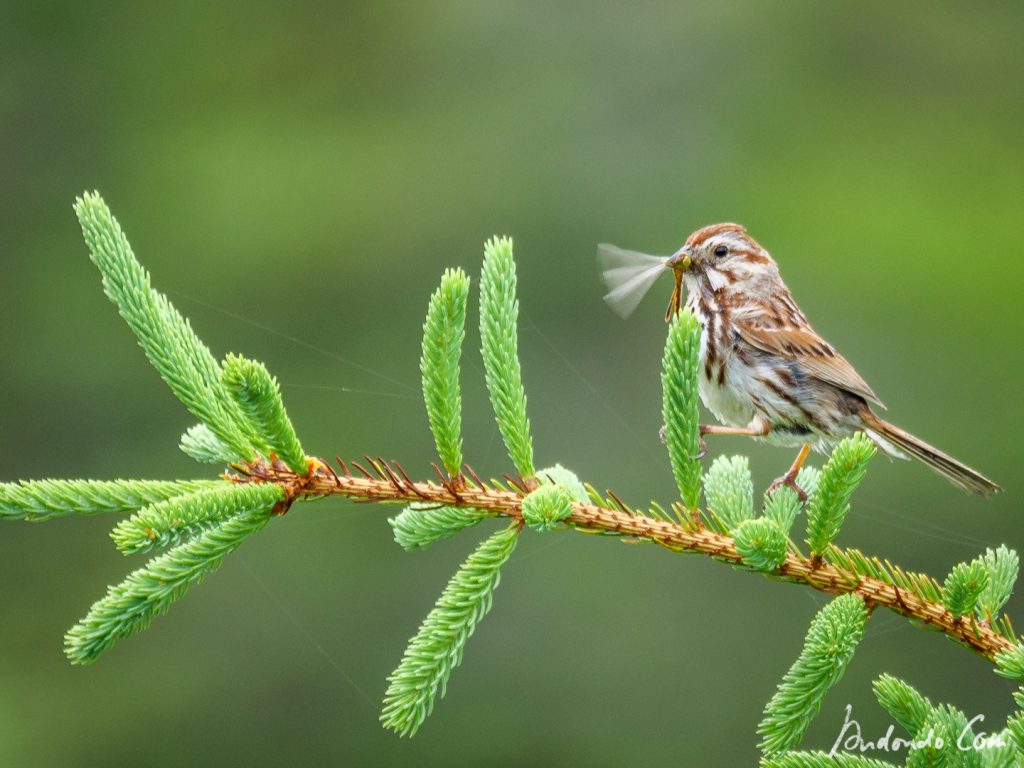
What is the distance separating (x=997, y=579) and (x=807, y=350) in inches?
50.1

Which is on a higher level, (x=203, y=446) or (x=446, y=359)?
(x=446, y=359)

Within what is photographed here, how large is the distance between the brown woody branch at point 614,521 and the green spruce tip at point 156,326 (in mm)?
67

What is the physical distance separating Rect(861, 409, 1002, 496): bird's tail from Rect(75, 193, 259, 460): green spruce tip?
1.46 m

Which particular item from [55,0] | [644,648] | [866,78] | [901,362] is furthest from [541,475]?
[55,0]

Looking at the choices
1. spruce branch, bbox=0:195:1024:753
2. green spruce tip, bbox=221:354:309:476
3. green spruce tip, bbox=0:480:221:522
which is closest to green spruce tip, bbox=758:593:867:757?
spruce branch, bbox=0:195:1024:753

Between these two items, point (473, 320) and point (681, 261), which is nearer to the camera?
point (681, 261)

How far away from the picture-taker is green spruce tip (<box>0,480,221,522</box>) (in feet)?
Answer: 4.95

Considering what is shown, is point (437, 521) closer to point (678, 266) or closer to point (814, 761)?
point (814, 761)

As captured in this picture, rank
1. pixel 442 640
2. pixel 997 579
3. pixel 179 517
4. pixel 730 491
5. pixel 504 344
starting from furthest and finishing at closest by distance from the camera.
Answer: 1. pixel 730 491
2. pixel 997 579
3. pixel 504 344
4. pixel 442 640
5. pixel 179 517

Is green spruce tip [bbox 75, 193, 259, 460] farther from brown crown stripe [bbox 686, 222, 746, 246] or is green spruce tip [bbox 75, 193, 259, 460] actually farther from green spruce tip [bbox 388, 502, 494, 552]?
brown crown stripe [bbox 686, 222, 746, 246]

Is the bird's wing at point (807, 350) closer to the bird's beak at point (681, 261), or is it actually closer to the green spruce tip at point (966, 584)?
the bird's beak at point (681, 261)

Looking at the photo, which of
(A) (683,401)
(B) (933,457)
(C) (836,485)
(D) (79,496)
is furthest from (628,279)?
(D) (79,496)

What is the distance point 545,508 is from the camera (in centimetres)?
166

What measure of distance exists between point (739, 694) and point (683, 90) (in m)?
5.17
